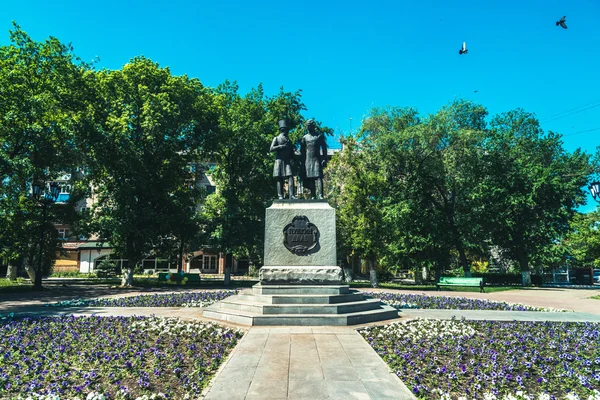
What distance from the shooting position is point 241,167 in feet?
91.1

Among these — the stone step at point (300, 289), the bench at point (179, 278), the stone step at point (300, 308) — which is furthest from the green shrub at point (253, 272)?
the stone step at point (300, 308)

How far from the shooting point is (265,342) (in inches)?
271

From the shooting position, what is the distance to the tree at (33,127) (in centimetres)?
1958

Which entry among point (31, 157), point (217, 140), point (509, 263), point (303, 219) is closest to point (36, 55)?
point (31, 157)

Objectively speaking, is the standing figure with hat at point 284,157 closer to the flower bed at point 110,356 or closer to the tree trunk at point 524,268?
the flower bed at point 110,356

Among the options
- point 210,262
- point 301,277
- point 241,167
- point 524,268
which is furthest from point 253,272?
point 301,277

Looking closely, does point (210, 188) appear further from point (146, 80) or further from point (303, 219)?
point (303, 219)

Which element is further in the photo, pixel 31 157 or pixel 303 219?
pixel 31 157

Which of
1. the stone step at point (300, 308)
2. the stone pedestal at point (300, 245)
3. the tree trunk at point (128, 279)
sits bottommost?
the tree trunk at point (128, 279)

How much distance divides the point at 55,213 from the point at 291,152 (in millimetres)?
17967

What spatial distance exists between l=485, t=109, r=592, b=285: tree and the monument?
2240 cm

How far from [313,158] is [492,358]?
7525 millimetres

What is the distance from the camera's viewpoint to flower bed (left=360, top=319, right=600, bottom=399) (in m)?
4.88

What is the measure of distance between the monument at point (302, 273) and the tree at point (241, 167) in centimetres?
1375
